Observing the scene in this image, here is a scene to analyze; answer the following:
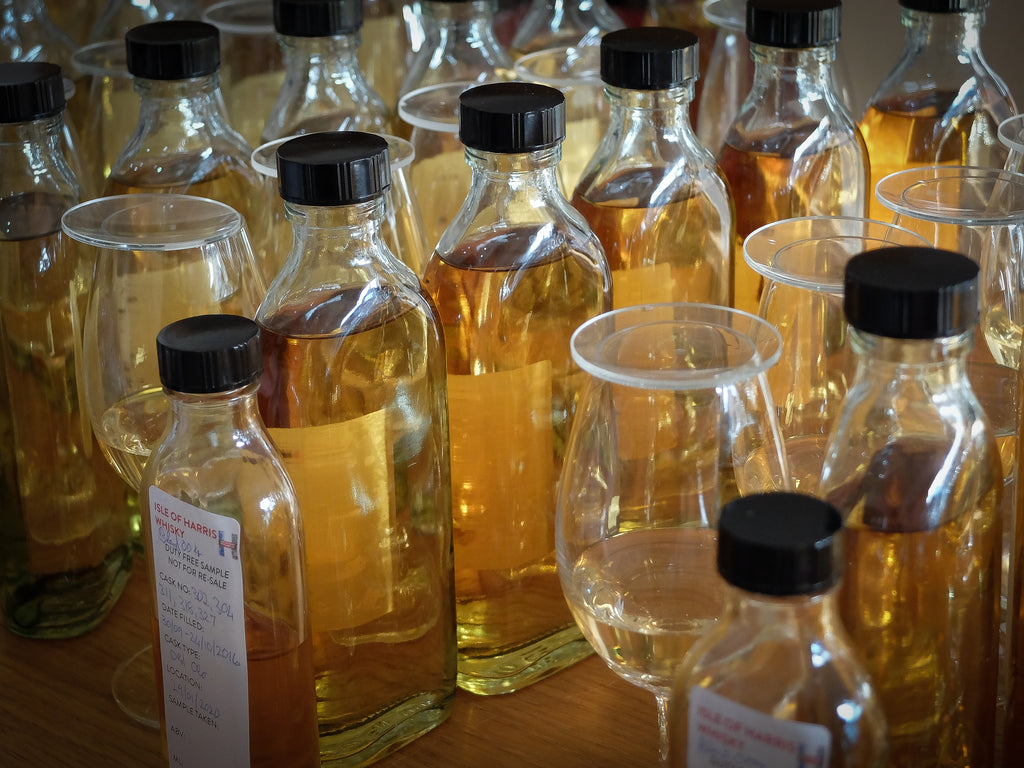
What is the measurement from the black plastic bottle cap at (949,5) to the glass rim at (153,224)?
0.40 metres

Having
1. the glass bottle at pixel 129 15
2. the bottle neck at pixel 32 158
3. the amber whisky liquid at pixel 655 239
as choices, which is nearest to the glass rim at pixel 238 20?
the glass bottle at pixel 129 15

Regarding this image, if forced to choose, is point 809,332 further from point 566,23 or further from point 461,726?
point 566,23

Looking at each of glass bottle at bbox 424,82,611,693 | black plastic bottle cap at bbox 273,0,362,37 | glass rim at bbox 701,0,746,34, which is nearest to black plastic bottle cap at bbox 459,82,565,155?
glass bottle at bbox 424,82,611,693

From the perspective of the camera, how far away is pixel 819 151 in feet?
2.48

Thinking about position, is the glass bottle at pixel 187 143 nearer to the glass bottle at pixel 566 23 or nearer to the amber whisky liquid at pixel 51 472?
the amber whisky liquid at pixel 51 472

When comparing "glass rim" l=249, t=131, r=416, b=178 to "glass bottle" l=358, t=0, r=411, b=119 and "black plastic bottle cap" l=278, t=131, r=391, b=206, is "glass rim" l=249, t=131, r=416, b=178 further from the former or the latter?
"glass bottle" l=358, t=0, r=411, b=119

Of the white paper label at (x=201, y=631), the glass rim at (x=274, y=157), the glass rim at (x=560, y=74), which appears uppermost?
the glass rim at (x=560, y=74)

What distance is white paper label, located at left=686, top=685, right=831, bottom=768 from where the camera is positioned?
42 cm

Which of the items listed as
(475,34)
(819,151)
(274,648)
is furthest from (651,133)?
(274,648)

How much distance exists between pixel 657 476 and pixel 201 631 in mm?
205

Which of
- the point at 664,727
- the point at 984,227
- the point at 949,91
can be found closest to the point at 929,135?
the point at 949,91

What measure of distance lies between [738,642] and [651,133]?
1.13ft

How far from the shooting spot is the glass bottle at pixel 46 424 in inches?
29.1

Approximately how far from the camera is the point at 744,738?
1.42ft
